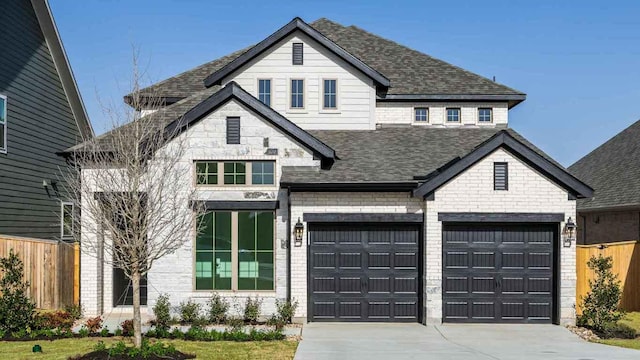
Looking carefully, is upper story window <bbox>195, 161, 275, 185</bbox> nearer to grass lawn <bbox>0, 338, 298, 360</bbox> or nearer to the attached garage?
Result: the attached garage

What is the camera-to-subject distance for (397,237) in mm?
17438

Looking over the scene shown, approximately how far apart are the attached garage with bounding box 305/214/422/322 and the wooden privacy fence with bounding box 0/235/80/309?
654 cm

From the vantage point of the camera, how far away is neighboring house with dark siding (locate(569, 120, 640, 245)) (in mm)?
24156

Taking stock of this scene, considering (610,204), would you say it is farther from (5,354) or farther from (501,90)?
(5,354)

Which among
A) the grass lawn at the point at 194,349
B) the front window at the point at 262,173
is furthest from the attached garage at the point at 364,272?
the grass lawn at the point at 194,349

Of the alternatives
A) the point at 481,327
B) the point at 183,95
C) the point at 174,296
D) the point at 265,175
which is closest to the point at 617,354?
the point at 481,327

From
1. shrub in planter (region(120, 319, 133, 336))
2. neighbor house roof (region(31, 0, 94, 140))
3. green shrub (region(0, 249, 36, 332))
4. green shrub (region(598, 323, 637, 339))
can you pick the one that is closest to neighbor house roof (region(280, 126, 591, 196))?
green shrub (region(598, 323, 637, 339))

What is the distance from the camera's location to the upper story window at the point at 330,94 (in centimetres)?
2047

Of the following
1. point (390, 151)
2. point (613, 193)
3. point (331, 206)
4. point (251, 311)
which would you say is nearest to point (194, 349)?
point (251, 311)

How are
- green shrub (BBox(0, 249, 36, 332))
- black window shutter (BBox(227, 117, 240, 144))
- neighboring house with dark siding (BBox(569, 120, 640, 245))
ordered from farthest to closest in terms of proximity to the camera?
neighboring house with dark siding (BBox(569, 120, 640, 245)) < black window shutter (BBox(227, 117, 240, 144)) < green shrub (BBox(0, 249, 36, 332))

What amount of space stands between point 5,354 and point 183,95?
11556 millimetres

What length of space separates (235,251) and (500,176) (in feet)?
23.2

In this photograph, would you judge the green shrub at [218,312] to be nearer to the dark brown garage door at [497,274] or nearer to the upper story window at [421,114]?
the dark brown garage door at [497,274]

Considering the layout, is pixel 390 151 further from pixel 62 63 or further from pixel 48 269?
pixel 62 63
